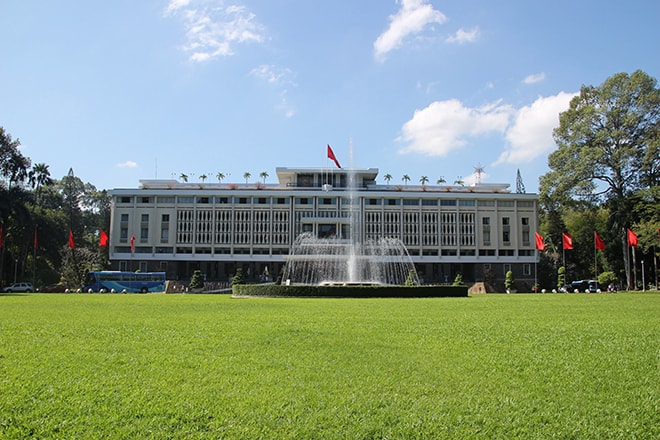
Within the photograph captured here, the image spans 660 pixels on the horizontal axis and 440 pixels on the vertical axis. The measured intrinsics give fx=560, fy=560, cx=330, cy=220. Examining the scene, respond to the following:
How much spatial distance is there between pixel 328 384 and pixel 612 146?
45424 mm

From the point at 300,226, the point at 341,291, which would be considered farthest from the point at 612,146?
the point at 300,226

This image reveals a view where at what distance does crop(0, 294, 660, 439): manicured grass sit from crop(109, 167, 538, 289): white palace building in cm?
6209

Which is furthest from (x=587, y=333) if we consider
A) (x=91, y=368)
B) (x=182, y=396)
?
(x=91, y=368)

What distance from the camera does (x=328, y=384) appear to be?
7078 millimetres

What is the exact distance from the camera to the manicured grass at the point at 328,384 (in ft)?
18.6

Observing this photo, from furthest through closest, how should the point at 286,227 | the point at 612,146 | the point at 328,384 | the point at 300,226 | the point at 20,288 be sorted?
the point at 300,226 → the point at 286,227 → the point at 20,288 → the point at 612,146 → the point at 328,384

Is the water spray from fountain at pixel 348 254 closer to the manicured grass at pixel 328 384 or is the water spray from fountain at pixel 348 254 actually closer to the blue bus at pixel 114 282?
the blue bus at pixel 114 282

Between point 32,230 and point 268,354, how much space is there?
191 feet

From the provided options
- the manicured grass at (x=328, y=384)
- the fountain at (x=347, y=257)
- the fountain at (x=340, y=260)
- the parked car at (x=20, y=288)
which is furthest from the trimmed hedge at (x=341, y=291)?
the parked car at (x=20, y=288)

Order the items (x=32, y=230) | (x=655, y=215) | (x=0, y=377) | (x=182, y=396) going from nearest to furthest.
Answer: (x=182, y=396) < (x=0, y=377) < (x=655, y=215) < (x=32, y=230)

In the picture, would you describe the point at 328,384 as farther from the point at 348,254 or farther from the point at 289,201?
the point at 289,201

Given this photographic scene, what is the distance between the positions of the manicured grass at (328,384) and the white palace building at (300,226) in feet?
204

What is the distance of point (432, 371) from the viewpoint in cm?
782

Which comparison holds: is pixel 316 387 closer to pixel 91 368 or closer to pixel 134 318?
pixel 91 368
